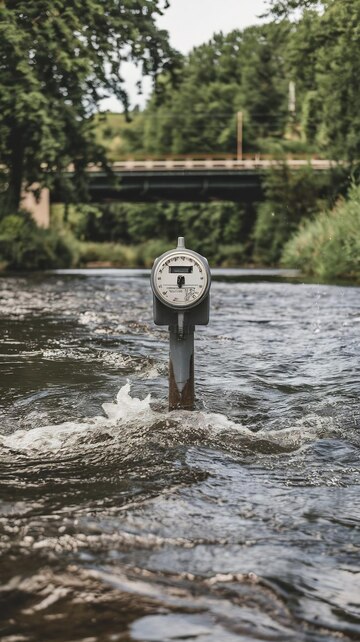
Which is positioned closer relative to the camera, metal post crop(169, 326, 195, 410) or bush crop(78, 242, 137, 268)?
metal post crop(169, 326, 195, 410)

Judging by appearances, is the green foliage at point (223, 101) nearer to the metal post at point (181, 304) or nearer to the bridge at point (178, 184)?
the bridge at point (178, 184)

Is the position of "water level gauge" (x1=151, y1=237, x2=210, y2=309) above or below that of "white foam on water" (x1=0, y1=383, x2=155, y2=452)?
above

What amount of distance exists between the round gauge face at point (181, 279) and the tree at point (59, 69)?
53.2 feet

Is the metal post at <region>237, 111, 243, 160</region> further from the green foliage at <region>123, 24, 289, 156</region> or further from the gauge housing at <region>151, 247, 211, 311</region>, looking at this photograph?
the gauge housing at <region>151, 247, 211, 311</region>

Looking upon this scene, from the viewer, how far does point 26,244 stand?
1072 inches

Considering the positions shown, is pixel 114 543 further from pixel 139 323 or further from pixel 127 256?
pixel 127 256

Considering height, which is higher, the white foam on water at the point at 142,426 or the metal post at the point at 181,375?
the metal post at the point at 181,375

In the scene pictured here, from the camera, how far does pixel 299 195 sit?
3828 centimetres

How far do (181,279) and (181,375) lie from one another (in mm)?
627

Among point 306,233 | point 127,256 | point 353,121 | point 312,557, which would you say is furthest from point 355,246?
point 127,256

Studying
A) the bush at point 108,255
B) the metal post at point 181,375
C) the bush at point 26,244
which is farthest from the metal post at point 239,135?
the metal post at point 181,375

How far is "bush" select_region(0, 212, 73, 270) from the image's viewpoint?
26.3 meters

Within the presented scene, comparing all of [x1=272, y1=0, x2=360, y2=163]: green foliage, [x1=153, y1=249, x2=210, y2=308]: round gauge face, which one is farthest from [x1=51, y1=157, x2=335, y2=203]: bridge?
[x1=153, y1=249, x2=210, y2=308]: round gauge face

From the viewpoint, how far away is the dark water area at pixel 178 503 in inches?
92.5
